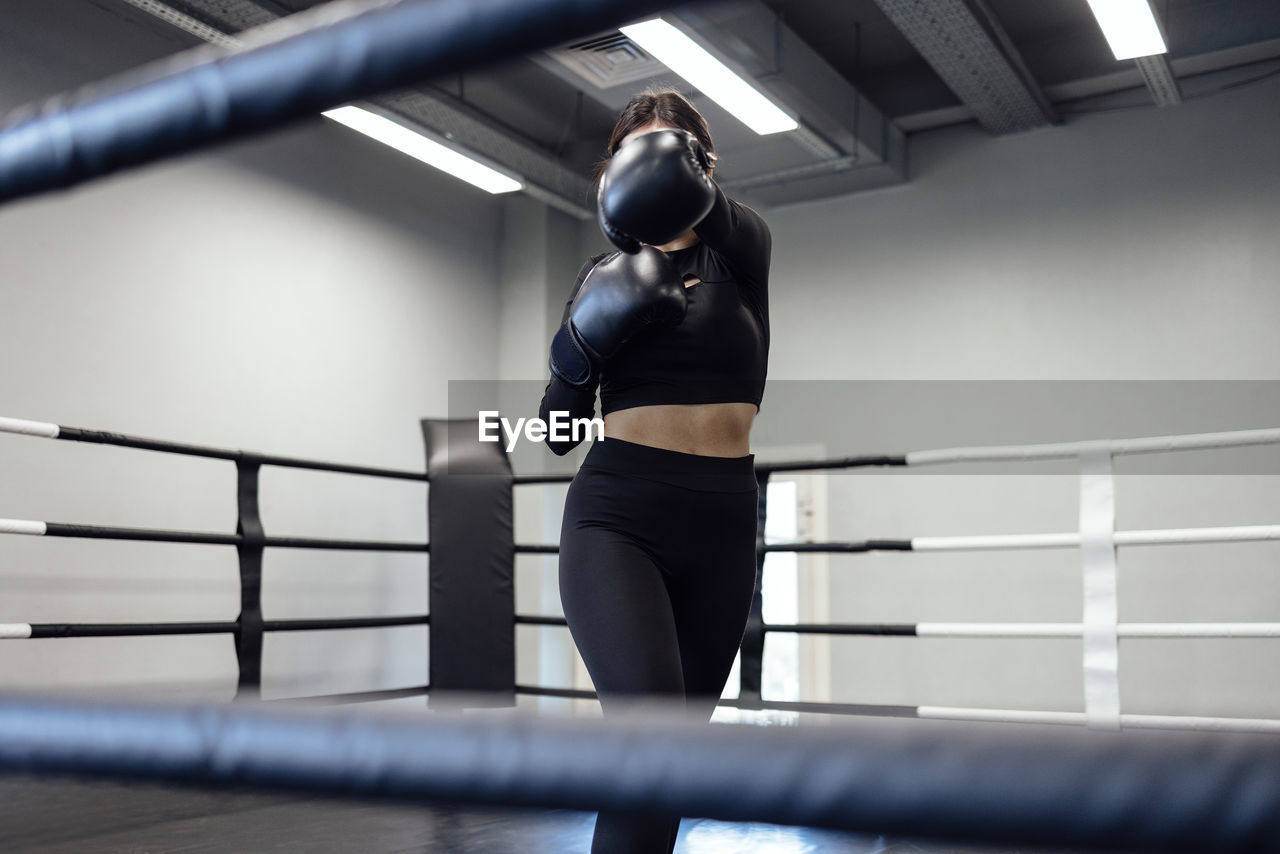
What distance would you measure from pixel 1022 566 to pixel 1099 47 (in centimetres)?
226

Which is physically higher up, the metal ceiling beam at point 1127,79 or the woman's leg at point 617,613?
the metal ceiling beam at point 1127,79

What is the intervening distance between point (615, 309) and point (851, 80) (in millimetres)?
4153

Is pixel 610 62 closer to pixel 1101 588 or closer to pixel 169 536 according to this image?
pixel 169 536

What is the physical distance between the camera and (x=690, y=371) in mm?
1297

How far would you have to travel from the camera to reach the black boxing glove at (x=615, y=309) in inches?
50.2

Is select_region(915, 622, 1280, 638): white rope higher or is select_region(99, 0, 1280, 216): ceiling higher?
select_region(99, 0, 1280, 216): ceiling

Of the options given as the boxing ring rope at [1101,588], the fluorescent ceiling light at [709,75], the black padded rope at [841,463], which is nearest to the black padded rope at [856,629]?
the boxing ring rope at [1101,588]

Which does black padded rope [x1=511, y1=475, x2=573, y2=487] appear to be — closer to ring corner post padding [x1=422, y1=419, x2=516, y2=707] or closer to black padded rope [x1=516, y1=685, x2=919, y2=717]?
ring corner post padding [x1=422, y1=419, x2=516, y2=707]

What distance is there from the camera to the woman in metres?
1.16

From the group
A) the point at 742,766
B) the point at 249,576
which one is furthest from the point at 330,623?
the point at 742,766


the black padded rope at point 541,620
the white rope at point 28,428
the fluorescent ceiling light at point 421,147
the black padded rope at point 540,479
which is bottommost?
the black padded rope at point 541,620

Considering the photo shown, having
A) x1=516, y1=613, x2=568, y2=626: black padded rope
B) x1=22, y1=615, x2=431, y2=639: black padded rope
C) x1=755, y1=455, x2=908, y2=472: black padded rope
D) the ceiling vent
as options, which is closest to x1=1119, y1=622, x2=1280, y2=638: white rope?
x1=755, y1=455, x2=908, y2=472: black padded rope

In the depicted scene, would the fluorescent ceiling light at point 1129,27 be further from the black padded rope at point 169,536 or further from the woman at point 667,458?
the black padded rope at point 169,536

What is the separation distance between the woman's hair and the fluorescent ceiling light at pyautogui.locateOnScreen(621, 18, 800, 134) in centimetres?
221
